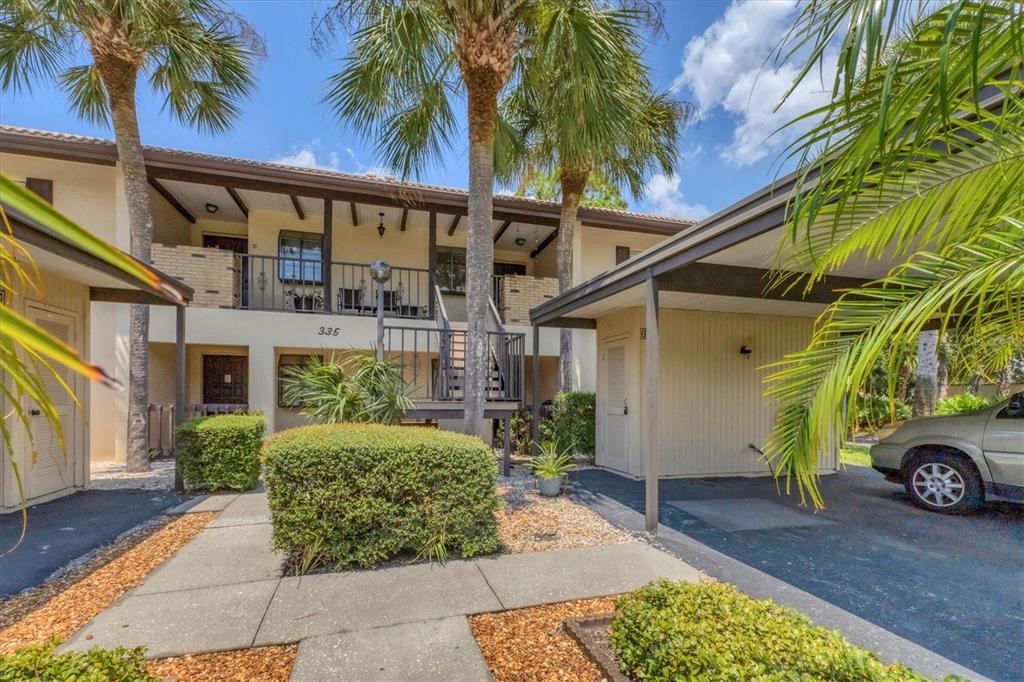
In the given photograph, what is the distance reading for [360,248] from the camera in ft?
38.8

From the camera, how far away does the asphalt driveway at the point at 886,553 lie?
10.0 ft

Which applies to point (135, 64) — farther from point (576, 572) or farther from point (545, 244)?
point (576, 572)

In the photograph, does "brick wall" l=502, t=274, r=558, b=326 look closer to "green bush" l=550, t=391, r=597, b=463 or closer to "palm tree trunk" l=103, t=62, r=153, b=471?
"green bush" l=550, t=391, r=597, b=463

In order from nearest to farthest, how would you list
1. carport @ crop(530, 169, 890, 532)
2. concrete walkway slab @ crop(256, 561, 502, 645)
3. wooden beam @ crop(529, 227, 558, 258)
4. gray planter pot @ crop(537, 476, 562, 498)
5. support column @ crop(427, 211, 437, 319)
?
1. concrete walkway slab @ crop(256, 561, 502, 645)
2. gray planter pot @ crop(537, 476, 562, 498)
3. carport @ crop(530, 169, 890, 532)
4. support column @ crop(427, 211, 437, 319)
5. wooden beam @ crop(529, 227, 558, 258)

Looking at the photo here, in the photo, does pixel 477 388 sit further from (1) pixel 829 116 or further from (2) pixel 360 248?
(2) pixel 360 248

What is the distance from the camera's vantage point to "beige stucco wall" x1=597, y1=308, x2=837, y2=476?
754 cm

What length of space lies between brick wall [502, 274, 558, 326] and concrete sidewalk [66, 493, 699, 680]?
691cm

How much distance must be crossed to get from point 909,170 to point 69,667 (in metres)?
4.13

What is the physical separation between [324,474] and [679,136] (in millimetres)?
10298

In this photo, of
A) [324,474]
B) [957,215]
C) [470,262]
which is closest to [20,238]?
[324,474]

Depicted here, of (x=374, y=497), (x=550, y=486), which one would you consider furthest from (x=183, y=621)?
(x=550, y=486)

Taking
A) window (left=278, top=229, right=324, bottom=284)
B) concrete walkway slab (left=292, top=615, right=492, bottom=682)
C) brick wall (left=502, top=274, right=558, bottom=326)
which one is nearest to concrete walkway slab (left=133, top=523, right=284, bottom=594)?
concrete walkway slab (left=292, top=615, right=492, bottom=682)

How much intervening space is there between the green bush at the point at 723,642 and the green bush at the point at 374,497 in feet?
6.22

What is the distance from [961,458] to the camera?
551 centimetres
